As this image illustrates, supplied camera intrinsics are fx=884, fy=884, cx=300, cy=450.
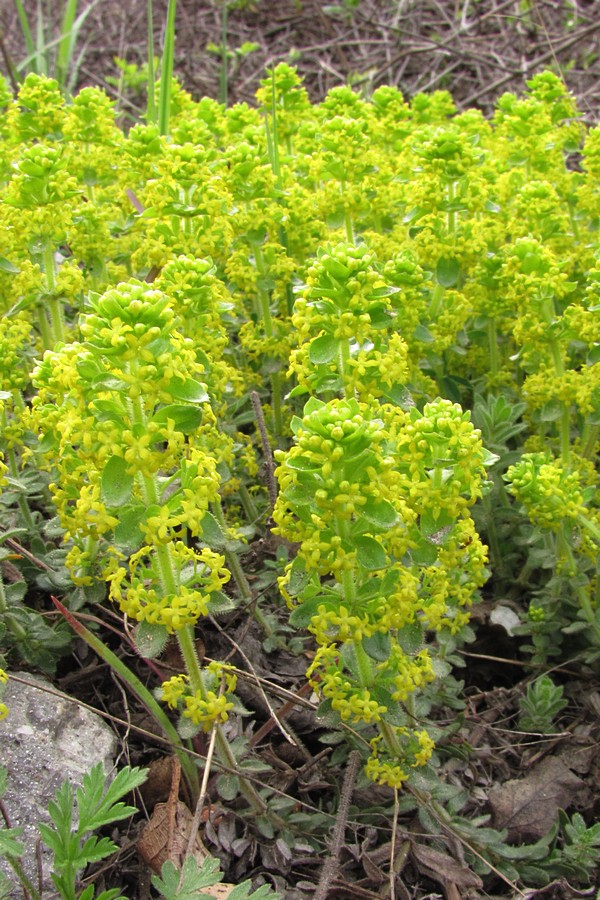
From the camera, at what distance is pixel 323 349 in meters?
2.44

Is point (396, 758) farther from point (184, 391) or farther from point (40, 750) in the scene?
point (184, 391)

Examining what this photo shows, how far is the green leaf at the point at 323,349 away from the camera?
241 centimetres

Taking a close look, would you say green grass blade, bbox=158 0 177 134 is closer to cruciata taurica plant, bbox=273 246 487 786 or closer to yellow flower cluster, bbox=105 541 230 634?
cruciata taurica plant, bbox=273 246 487 786

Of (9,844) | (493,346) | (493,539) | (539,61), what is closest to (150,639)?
(9,844)

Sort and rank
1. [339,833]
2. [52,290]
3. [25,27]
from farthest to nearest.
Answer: [25,27], [52,290], [339,833]

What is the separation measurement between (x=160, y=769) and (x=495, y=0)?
8010 millimetres

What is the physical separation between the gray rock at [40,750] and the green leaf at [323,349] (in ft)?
3.98

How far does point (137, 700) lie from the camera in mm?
3035

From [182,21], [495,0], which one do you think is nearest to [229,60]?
[182,21]

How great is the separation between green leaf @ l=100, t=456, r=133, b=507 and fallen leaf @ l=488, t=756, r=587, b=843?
1791 mm

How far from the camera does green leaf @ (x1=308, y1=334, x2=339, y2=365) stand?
241 centimetres

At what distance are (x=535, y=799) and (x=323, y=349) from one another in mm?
1750

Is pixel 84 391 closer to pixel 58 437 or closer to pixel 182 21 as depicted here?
pixel 58 437

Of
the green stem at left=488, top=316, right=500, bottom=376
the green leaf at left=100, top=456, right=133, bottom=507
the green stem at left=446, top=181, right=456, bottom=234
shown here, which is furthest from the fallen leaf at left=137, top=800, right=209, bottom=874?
the green stem at left=446, top=181, right=456, bottom=234
